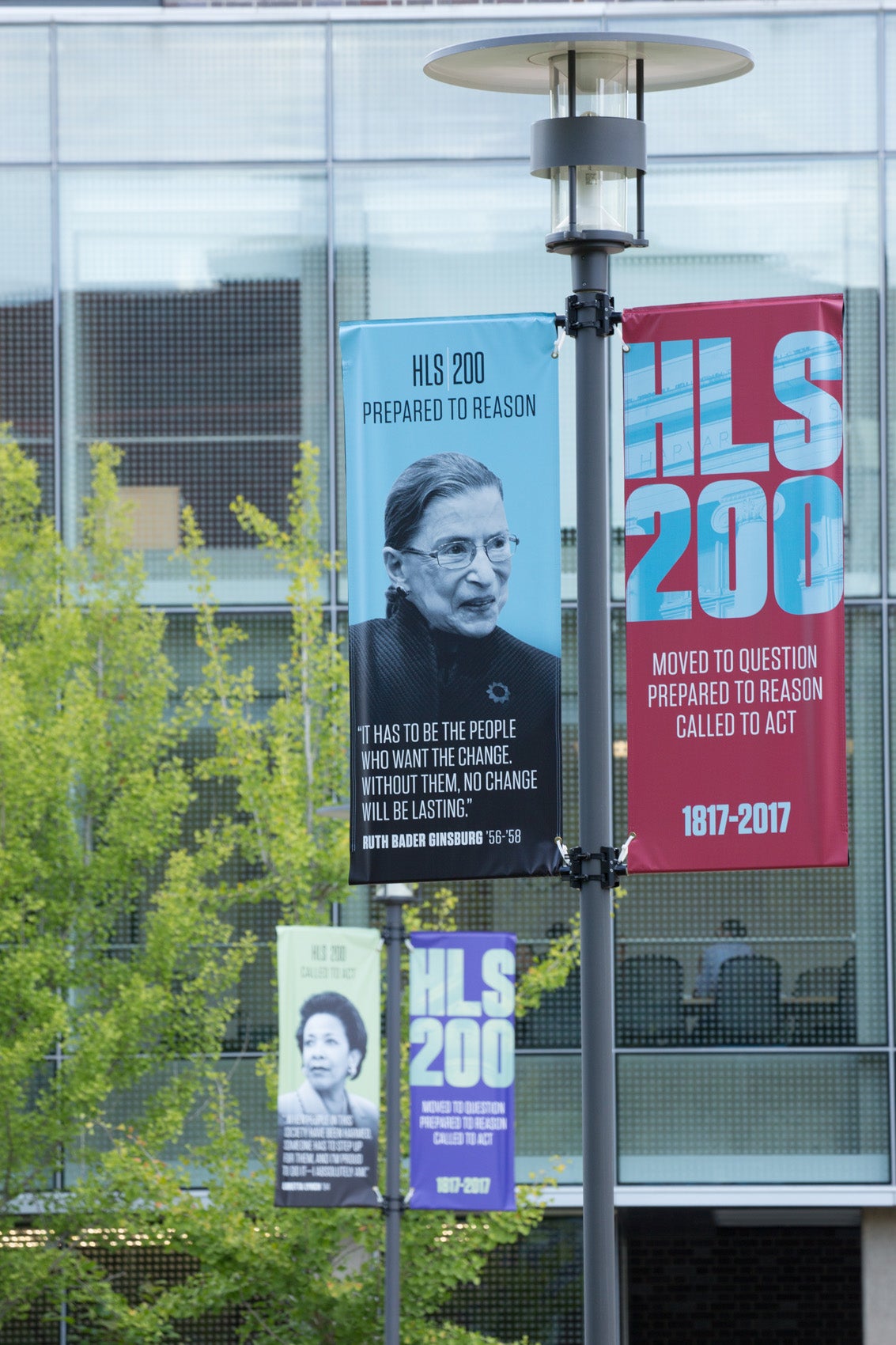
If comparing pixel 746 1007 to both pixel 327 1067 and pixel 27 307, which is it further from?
pixel 27 307

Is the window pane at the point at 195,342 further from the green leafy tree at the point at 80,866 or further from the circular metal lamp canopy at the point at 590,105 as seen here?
the circular metal lamp canopy at the point at 590,105

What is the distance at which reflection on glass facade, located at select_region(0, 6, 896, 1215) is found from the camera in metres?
17.7

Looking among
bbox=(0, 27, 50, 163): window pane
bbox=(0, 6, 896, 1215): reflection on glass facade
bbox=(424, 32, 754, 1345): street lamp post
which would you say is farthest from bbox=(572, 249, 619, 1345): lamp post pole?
bbox=(0, 27, 50, 163): window pane

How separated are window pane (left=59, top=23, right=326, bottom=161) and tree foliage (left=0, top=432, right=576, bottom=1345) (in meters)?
4.27

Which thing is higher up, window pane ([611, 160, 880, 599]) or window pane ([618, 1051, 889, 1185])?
window pane ([611, 160, 880, 599])

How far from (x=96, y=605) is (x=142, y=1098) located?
4.93 metres

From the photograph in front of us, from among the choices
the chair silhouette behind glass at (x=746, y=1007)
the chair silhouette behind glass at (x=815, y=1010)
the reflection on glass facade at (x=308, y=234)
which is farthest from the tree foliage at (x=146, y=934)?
the chair silhouette behind glass at (x=815, y=1010)

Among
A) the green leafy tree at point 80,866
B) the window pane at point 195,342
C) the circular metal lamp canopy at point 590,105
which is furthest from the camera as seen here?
the window pane at point 195,342

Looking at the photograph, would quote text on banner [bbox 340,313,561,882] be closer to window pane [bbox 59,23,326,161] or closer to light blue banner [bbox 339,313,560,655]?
light blue banner [bbox 339,313,560,655]

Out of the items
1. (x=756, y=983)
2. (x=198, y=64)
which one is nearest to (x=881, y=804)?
(x=756, y=983)

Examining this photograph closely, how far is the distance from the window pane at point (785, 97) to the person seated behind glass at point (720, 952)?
7171 mm

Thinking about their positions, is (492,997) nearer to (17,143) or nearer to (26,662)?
(26,662)

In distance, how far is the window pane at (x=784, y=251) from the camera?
17.6 m

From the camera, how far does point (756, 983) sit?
1719cm
